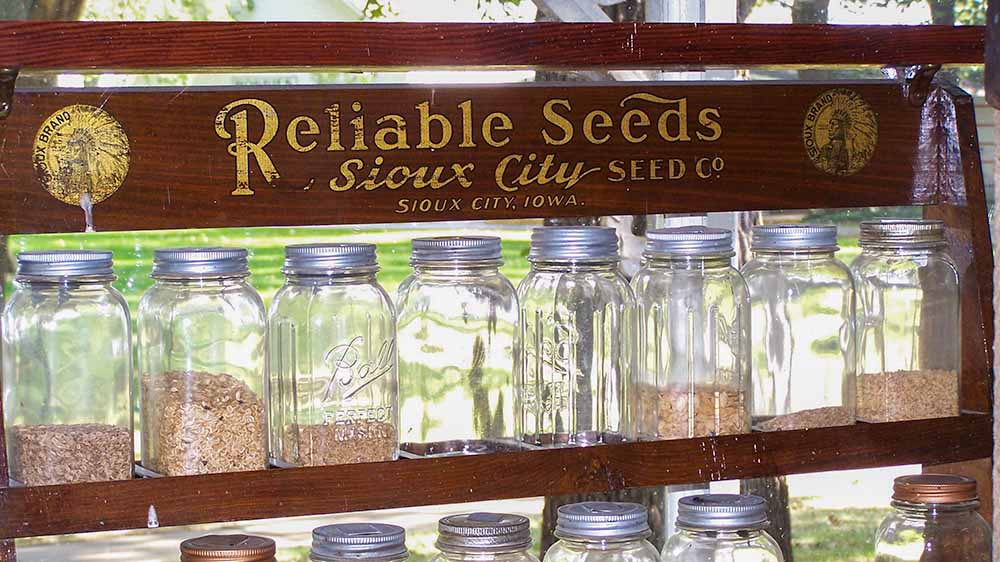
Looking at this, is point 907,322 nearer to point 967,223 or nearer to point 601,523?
point 967,223

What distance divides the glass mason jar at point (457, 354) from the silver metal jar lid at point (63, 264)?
29 cm

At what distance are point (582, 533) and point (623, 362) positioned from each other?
0.19 metres

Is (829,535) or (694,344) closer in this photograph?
(694,344)

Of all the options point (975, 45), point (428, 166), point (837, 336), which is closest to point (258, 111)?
point (428, 166)

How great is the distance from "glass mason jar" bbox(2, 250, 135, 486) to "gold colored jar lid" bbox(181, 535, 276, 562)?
0.30ft

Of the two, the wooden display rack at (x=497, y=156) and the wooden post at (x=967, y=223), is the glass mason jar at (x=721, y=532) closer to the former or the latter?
the wooden display rack at (x=497, y=156)

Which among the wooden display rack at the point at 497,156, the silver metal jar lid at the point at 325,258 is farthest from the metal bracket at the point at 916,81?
the silver metal jar lid at the point at 325,258

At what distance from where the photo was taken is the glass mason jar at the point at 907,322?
1511 millimetres

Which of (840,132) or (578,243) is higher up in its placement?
(840,132)

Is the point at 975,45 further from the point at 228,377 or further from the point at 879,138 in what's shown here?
the point at 228,377

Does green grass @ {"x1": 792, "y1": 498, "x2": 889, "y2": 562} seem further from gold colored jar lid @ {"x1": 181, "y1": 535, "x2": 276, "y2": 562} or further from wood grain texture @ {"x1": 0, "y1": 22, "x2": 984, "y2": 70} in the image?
gold colored jar lid @ {"x1": 181, "y1": 535, "x2": 276, "y2": 562}

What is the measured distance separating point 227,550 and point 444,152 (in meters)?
0.43

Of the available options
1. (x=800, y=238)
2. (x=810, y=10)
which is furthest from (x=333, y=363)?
(x=810, y=10)

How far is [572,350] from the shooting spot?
141cm
